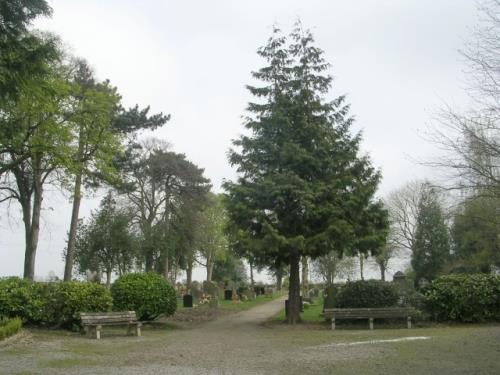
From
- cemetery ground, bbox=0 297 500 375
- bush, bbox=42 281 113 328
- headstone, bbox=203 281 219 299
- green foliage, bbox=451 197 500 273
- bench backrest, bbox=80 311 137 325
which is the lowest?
cemetery ground, bbox=0 297 500 375

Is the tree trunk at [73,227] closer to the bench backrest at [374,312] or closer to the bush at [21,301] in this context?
the bush at [21,301]

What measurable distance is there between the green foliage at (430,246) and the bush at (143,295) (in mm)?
26039

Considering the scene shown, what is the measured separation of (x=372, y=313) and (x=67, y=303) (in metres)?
10.3

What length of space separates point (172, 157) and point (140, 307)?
26.0 metres

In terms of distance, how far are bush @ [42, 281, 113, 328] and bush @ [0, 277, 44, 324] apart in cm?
26

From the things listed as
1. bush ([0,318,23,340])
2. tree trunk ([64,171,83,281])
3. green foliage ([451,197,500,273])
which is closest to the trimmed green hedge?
bush ([0,318,23,340])

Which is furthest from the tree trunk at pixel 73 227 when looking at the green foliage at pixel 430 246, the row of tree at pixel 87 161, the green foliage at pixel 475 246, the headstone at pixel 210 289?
the green foliage at pixel 430 246

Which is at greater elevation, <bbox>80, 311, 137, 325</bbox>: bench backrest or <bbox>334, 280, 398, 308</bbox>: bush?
<bbox>334, 280, 398, 308</bbox>: bush

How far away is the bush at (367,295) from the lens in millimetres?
20250

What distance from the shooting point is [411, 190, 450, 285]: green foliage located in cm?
4147

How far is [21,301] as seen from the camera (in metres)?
18.0

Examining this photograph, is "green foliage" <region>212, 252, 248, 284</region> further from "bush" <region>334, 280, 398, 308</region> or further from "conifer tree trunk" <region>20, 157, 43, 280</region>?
"bush" <region>334, 280, 398, 308</region>

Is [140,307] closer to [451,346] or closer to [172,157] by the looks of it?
[451,346]

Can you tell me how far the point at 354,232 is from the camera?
20.6 metres
